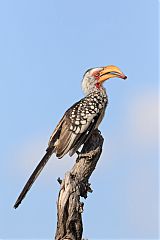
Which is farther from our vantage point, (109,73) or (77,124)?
(109,73)

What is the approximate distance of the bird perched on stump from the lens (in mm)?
7312

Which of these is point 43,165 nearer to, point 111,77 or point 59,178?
point 59,178

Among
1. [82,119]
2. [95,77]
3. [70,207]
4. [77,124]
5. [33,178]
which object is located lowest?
[70,207]

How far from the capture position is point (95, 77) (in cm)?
808

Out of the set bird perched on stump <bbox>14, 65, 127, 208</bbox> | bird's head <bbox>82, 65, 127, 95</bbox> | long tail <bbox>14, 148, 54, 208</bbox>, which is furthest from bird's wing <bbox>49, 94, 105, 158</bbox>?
bird's head <bbox>82, 65, 127, 95</bbox>

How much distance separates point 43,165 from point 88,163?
596mm

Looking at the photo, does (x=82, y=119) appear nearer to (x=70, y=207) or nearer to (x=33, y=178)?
(x=33, y=178)

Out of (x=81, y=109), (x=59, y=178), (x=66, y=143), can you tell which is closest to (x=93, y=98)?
(x=81, y=109)

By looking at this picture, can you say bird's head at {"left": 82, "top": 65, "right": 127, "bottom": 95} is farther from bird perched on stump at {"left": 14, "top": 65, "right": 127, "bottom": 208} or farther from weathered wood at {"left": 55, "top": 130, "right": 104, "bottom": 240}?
weathered wood at {"left": 55, "top": 130, "right": 104, "bottom": 240}

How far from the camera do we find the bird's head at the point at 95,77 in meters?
7.99

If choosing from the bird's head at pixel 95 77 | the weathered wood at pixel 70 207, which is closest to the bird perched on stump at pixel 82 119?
the bird's head at pixel 95 77

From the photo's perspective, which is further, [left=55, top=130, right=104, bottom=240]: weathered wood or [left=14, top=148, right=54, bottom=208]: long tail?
[left=14, top=148, right=54, bottom=208]: long tail

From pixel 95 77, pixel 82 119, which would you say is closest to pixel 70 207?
pixel 82 119

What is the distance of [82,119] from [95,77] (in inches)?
31.2
